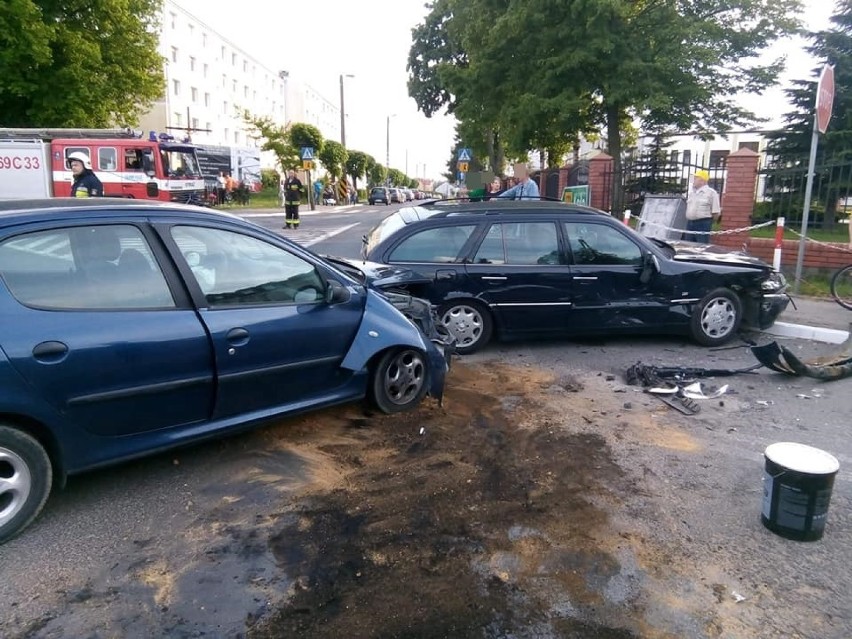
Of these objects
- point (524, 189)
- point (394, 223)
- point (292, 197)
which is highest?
point (524, 189)

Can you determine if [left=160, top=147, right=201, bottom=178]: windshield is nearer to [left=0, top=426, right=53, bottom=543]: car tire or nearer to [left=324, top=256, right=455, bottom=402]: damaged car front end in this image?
[left=324, top=256, right=455, bottom=402]: damaged car front end

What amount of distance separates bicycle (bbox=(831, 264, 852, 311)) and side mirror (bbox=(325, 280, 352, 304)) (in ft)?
24.7

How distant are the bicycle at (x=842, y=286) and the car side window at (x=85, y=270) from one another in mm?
8743

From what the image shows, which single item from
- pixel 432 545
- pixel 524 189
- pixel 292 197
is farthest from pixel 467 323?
pixel 292 197

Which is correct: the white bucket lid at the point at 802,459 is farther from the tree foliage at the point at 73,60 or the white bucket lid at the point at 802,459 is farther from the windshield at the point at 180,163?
the tree foliage at the point at 73,60

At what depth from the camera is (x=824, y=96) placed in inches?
336

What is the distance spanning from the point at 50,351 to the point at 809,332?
775cm

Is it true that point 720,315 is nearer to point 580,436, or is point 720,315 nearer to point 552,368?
point 552,368

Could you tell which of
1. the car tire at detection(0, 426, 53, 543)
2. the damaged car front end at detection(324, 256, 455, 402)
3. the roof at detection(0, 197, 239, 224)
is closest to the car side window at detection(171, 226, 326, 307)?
the roof at detection(0, 197, 239, 224)

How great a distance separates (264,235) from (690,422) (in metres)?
3.41

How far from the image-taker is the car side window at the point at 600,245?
6879mm

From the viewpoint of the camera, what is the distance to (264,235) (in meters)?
4.33

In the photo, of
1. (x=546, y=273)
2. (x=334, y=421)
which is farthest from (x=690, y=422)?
(x=334, y=421)

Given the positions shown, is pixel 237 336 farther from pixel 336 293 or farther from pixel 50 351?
pixel 50 351
